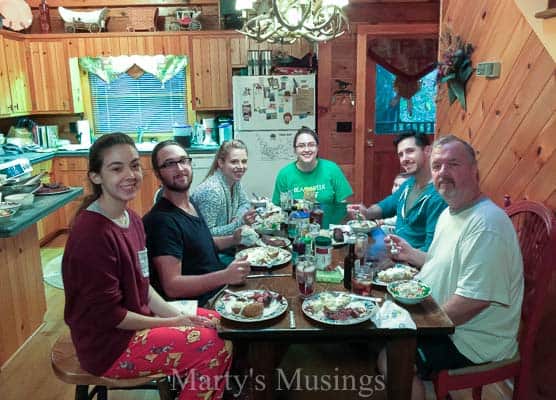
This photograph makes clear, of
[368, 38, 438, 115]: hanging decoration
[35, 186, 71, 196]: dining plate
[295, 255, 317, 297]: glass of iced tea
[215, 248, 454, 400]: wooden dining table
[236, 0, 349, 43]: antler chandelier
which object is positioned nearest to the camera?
[215, 248, 454, 400]: wooden dining table

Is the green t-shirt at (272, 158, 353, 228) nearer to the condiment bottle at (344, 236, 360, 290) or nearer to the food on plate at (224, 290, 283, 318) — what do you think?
the condiment bottle at (344, 236, 360, 290)

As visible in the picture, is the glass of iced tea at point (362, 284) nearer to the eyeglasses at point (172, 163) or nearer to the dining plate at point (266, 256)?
the dining plate at point (266, 256)

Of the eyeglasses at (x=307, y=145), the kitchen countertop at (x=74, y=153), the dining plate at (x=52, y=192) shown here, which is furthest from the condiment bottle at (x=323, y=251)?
the kitchen countertop at (x=74, y=153)

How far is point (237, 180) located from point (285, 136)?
209 centimetres

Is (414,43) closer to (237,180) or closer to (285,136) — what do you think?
(285,136)

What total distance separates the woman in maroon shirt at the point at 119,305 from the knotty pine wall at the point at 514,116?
4.44 ft

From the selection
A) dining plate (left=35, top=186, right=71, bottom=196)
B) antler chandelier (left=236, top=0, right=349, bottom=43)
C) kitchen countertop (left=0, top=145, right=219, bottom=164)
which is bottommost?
dining plate (left=35, top=186, right=71, bottom=196)

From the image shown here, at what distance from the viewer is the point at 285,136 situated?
16.2ft

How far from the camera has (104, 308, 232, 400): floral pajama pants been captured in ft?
5.49

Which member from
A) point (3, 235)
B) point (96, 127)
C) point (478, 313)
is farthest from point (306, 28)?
point (96, 127)

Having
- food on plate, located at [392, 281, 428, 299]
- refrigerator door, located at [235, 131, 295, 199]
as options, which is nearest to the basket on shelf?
refrigerator door, located at [235, 131, 295, 199]

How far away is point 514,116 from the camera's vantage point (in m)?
2.30

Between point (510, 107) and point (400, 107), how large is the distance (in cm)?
315

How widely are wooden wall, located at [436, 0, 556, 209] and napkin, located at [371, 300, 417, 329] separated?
84cm
